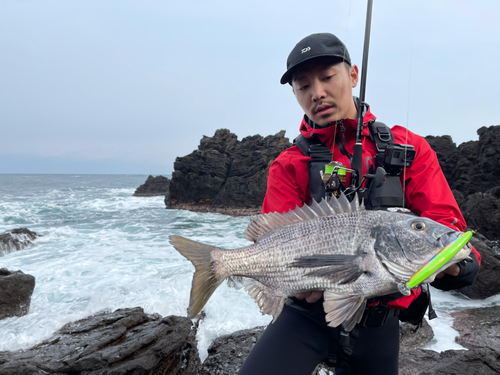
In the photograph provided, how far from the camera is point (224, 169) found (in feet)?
86.8

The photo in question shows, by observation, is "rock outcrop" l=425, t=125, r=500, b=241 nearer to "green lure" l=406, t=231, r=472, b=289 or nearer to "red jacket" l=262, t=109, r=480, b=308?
"red jacket" l=262, t=109, r=480, b=308

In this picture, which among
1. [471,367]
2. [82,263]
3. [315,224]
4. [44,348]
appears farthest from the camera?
[82,263]

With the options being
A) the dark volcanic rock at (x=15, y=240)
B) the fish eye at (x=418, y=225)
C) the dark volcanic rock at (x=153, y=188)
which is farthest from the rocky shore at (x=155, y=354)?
the dark volcanic rock at (x=153, y=188)

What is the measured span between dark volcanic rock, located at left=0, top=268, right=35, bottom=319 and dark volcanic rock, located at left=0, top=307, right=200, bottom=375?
103 inches

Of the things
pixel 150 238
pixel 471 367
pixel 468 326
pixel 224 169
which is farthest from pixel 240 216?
pixel 471 367

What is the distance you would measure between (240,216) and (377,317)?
68.6 ft

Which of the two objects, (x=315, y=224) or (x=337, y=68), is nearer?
(x=315, y=224)

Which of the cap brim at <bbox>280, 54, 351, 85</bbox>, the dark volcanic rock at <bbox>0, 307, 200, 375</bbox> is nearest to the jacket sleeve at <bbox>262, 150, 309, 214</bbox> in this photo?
the cap brim at <bbox>280, 54, 351, 85</bbox>

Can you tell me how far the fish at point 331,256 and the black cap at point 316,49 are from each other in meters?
1.12

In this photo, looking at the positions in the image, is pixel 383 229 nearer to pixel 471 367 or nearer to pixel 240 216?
pixel 471 367

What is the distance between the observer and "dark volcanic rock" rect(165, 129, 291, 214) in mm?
24984

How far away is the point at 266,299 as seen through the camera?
1.92m

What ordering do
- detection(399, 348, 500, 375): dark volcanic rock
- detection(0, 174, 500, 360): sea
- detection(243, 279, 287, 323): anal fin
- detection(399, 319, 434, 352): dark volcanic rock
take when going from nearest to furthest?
detection(243, 279, 287, 323): anal fin, detection(399, 348, 500, 375): dark volcanic rock, detection(399, 319, 434, 352): dark volcanic rock, detection(0, 174, 500, 360): sea

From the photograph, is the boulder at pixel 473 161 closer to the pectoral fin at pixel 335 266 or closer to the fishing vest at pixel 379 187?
the fishing vest at pixel 379 187
